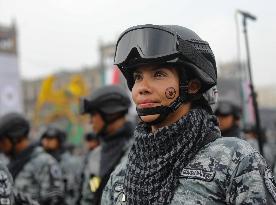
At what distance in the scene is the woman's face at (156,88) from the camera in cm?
207

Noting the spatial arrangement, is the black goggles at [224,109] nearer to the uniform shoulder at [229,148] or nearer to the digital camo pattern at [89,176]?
the digital camo pattern at [89,176]

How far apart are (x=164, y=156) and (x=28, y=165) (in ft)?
11.7

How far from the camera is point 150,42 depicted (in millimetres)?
2074

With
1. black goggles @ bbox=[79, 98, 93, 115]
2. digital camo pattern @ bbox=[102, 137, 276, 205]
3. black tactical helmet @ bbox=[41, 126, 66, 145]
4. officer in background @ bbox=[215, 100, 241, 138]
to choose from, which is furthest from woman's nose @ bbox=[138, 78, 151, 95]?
black tactical helmet @ bbox=[41, 126, 66, 145]

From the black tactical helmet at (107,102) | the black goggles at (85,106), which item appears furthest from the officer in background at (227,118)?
the black goggles at (85,106)

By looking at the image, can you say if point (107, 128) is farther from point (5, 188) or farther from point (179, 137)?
point (179, 137)

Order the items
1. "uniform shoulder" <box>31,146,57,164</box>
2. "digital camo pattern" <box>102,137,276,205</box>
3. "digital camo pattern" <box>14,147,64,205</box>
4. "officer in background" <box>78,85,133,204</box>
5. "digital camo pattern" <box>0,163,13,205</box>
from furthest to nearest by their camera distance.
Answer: "uniform shoulder" <box>31,146,57,164</box>, "digital camo pattern" <box>14,147,64,205</box>, "officer in background" <box>78,85,133,204</box>, "digital camo pattern" <box>0,163,13,205</box>, "digital camo pattern" <box>102,137,276,205</box>

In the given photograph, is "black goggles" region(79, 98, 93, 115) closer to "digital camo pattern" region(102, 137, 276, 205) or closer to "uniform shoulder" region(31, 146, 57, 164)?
"uniform shoulder" region(31, 146, 57, 164)

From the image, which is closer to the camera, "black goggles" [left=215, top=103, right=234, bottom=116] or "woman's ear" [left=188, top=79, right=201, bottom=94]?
"woman's ear" [left=188, top=79, right=201, bottom=94]

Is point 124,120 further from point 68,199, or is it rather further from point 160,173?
point 160,173

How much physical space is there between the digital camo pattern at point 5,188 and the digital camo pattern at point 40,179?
7.17ft

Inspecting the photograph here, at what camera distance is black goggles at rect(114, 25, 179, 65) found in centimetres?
205

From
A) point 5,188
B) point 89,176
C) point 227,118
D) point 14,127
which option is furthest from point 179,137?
point 227,118

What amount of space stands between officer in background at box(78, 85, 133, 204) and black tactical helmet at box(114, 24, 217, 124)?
7.29 feet
